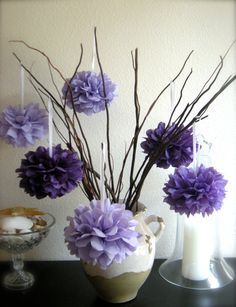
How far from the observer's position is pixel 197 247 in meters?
0.79

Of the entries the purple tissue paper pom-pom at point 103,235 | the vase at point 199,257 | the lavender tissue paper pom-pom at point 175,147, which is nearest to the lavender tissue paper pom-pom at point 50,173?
the purple tissue paper pom-pom at point 103,235

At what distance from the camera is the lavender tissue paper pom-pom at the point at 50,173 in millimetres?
627

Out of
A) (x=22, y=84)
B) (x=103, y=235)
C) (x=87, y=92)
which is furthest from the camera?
(x=22, y=84)

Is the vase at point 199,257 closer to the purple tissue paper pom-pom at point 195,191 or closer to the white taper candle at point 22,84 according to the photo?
the purple tissue paper pom-pom at point 195,191

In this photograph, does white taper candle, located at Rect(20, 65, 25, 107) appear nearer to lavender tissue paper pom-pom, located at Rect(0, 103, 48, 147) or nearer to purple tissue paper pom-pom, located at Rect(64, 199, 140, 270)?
lavender tissue paper pom-pom, located at Rect(0, 103, 48, 147)

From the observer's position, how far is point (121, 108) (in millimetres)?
884

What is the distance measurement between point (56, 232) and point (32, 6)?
51 centimetres

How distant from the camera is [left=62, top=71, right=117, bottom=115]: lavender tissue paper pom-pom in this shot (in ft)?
2.31

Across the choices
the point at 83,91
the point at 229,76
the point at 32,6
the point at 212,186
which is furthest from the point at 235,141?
the point at 32,6

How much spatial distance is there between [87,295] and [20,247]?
0.54 feet

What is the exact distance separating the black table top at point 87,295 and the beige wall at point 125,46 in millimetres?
245

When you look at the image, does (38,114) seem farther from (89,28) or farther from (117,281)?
(117,281)

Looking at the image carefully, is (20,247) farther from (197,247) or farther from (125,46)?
(125,46)

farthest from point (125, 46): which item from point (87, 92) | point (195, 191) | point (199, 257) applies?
point (199, 257)
